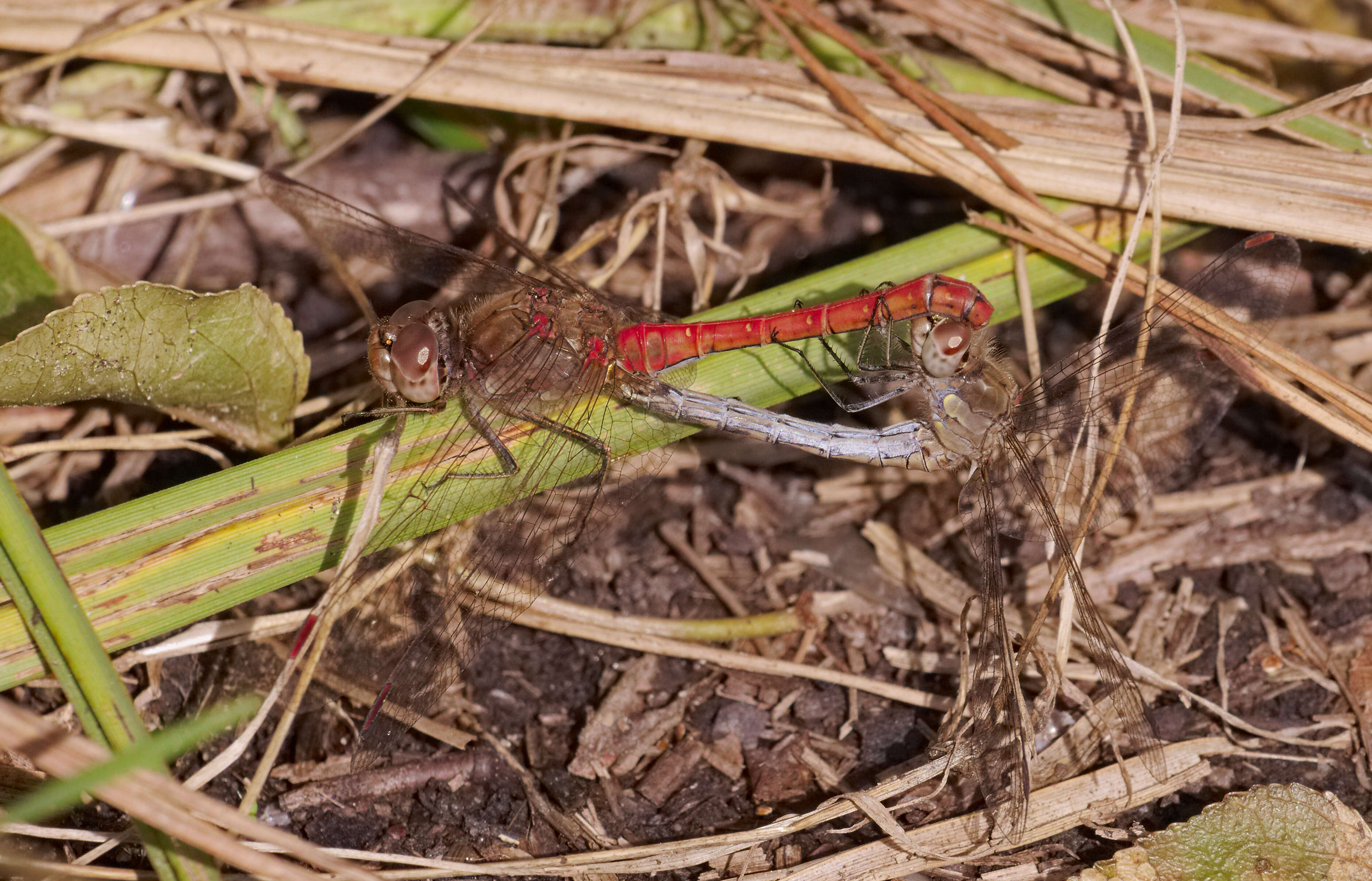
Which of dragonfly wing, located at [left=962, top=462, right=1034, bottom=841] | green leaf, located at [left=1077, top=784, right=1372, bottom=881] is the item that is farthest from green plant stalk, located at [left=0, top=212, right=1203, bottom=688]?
green leaf, located at [left=1077, top=784, right=1372, bottom=881]

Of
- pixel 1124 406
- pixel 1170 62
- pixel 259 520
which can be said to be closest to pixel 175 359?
pixel 259 520

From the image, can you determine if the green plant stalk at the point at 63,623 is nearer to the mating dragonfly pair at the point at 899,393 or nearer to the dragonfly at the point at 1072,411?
the mating dragonfly pair at the point at 899,393

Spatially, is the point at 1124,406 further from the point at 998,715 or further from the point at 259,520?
the point at 259,520

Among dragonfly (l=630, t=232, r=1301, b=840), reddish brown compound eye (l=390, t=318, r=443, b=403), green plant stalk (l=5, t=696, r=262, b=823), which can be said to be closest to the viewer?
green plant stalk (l=5, t=696, r=262, b=823)

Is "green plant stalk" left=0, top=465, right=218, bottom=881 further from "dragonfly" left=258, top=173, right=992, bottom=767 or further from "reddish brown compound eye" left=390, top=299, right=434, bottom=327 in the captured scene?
"reddish brown compound eye" left=390, top=299, right=434, bottom=327

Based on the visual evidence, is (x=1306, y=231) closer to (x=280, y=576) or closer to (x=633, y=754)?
(x=633, y=754)

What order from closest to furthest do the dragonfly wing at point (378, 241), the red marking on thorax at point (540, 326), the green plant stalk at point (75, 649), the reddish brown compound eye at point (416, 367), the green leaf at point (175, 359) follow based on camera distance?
1. the green plant stalk at point (75, 649)
2. the green leaf at point (175, 359)
3. the reddish brown compound eye at point (416, 367)
4. the red marking on thorax at point (540, 326)
5. the dragonfly wing at point (378, 241)

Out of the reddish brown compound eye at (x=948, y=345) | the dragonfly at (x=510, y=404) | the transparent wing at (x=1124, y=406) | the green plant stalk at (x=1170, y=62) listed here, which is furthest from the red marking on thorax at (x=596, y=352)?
the green plant stalk at (x=1170, y=62)

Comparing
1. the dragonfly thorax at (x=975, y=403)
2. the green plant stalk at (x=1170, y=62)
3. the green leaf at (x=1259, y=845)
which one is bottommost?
the green leaf at (x=1259, y=845)
